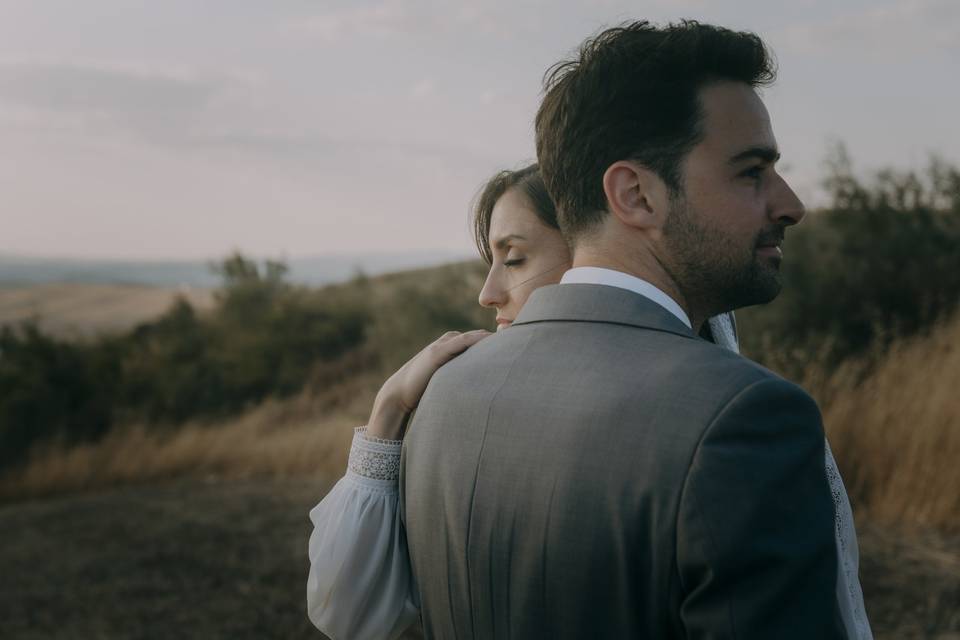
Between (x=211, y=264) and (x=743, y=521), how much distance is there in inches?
922

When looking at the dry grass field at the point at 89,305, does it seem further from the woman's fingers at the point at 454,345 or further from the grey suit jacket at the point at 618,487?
the grey suit jacket at the point at 618,487

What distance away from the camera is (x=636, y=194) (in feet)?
5.14

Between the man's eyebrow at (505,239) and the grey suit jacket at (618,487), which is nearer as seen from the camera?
the grey suit jacket at (618,487)

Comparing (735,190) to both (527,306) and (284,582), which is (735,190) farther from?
(284,582)

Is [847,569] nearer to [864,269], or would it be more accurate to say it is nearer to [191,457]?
[864,269]

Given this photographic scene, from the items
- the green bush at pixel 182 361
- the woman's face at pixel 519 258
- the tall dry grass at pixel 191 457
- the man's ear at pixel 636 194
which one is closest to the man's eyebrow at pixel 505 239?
the woman's face at pixel 519 258

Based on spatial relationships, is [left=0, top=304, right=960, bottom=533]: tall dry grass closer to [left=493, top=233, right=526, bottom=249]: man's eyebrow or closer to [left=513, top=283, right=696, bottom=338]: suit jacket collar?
[left=493, top=233, right=526, bottom=249]: man's eyebrow

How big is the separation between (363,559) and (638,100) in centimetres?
106

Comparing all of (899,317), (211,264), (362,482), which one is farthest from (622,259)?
(211,264)

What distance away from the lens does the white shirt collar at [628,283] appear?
153 centimetres

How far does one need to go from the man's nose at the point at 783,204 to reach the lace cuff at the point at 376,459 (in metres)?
0.91

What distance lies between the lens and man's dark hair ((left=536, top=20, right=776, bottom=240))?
155cm

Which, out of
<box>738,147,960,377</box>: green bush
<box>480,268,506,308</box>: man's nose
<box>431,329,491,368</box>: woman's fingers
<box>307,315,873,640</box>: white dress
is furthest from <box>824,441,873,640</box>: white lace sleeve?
<box>738,147,960,377</box>: green bush

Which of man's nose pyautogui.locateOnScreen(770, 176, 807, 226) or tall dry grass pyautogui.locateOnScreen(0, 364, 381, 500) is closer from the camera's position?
man's nose pyautogui.locateOnScreen(770, 176, 807, 226)
